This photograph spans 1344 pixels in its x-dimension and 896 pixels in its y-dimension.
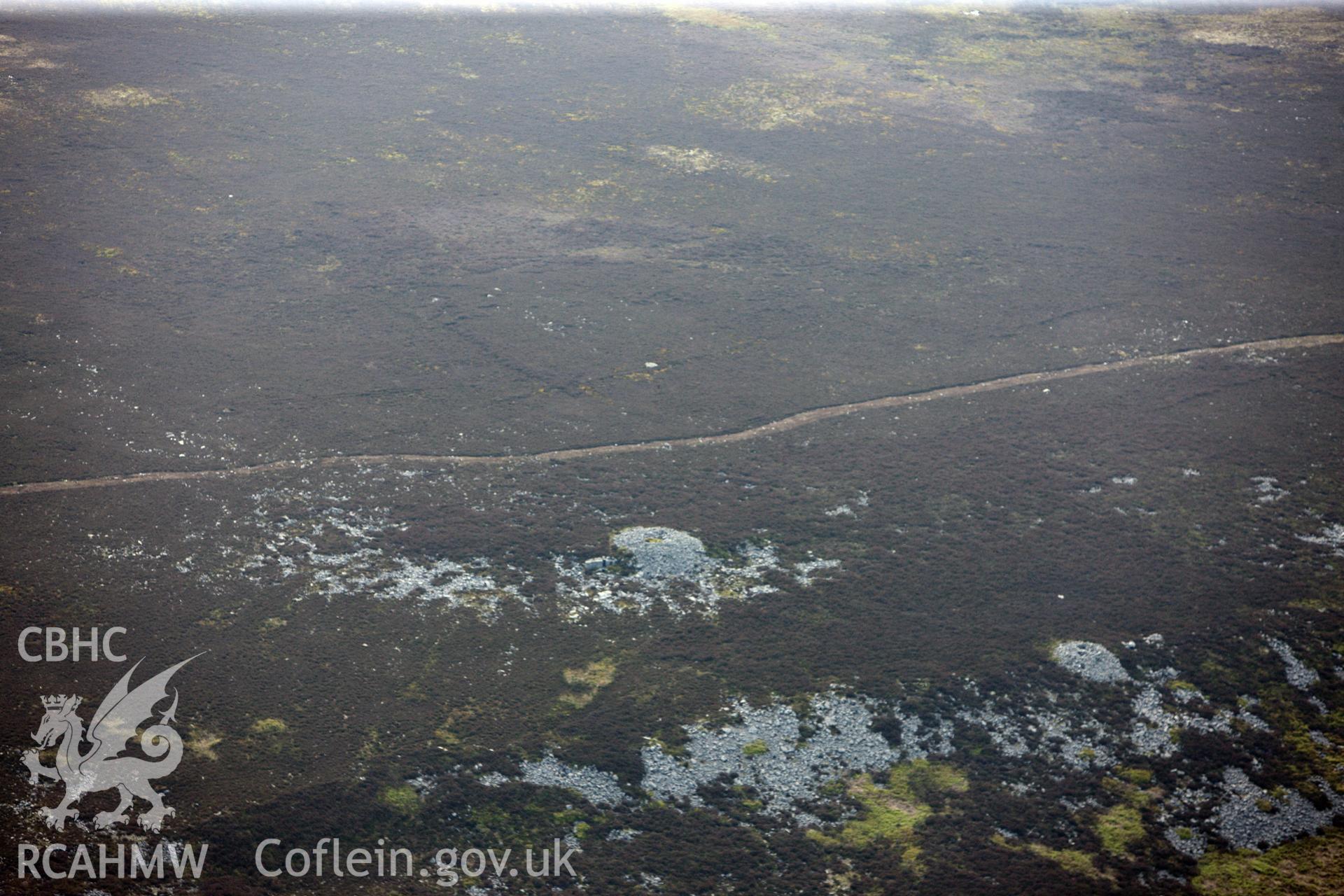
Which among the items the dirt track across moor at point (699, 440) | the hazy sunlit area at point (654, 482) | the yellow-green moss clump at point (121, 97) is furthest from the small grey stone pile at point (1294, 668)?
the yellow-green moss clump at point (121, 97)

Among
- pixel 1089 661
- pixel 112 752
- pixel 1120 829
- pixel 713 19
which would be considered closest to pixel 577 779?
pixel 112 752

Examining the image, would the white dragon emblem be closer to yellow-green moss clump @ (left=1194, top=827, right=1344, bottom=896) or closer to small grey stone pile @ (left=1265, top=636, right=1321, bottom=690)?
yellow-green moss clump @ (left=1194, top=827, right=1344, bottom=896)

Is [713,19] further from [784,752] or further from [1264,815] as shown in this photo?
[1264,815]

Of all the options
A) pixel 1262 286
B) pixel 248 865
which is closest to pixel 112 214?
pixel 248 865

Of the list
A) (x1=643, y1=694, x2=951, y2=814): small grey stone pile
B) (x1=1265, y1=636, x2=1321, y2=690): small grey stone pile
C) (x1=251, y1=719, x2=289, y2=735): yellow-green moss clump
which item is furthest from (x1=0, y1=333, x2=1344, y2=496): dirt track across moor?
(x1=1265, y1=636, x2=1321, y2=690): small grey stone pile

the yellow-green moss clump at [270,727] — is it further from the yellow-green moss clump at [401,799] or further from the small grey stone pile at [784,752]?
the small grey stone pile at [784,752]

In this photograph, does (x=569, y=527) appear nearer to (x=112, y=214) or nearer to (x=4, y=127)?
(x=112, y=214)
